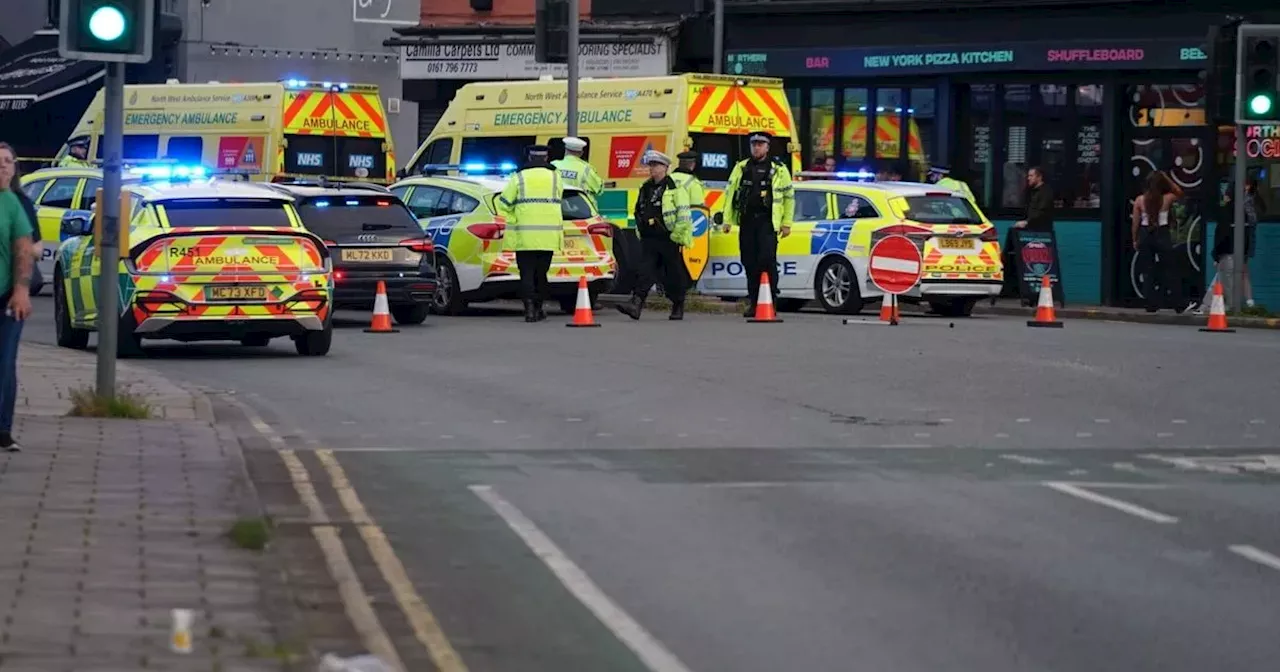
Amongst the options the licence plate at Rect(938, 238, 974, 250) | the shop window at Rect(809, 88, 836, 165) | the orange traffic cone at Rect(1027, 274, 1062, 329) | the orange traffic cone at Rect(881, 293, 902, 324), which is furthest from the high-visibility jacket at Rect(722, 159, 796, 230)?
the shop window at Rect(809, 88, 836, 165)

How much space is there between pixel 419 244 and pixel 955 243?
6506mm

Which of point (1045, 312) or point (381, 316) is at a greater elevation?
point (1045, 312)

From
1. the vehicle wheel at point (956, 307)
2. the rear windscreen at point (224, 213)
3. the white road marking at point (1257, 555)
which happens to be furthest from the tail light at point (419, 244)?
the white road marking at point (1257, 555)

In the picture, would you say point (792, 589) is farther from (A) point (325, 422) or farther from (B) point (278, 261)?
(B) point (278, 261)

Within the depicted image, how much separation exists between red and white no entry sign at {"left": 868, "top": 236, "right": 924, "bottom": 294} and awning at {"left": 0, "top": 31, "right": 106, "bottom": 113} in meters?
26.6

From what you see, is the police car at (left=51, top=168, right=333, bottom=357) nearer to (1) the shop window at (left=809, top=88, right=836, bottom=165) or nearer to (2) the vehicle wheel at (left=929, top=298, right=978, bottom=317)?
(2) the vehicle wheel at (left=929, top=298, right=978, bottom=317)

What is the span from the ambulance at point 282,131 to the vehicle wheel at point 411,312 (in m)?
10.1

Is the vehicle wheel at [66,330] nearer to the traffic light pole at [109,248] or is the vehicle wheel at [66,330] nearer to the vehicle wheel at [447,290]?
the vehicle wheel at [447,290]

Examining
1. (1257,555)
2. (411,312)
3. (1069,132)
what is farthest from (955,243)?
(1257,555)

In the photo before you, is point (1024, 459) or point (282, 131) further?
point (282, 131)

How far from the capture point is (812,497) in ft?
36.1

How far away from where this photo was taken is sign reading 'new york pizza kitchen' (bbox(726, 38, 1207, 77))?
31.4m

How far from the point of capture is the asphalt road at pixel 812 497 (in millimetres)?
7754

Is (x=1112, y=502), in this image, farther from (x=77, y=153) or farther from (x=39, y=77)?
(x=39, y=77)
